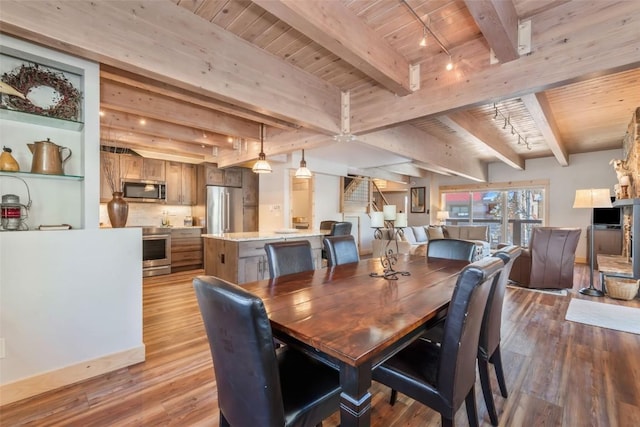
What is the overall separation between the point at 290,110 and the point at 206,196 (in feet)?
12.5

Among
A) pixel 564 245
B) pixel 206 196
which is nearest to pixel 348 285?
pixel 564 245

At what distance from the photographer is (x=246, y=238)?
3.70 metres

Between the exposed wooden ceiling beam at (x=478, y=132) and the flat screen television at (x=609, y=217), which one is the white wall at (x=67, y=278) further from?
the flat screen television at (x=609, y=217)

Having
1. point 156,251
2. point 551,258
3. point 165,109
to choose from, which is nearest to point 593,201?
point 551,258

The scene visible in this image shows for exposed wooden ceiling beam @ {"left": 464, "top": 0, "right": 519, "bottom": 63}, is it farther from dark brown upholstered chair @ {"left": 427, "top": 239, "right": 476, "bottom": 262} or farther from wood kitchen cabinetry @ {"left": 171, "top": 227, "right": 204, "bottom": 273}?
wood kitchen cabinetry @ {"left": 171, "top": 227, "right": 204, "bottom": 273}

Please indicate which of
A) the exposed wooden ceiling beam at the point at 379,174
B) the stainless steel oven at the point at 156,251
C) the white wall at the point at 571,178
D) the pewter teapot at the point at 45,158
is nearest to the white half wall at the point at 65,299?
the pewter teapot at the point at 45,158

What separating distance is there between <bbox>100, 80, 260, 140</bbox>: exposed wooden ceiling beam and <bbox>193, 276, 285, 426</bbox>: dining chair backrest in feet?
9.48

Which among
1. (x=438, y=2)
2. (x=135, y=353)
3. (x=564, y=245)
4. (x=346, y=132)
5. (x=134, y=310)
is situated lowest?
(x=135, y=353)

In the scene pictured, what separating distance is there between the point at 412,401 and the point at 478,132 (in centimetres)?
418

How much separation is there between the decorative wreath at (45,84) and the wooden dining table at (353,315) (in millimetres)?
1851

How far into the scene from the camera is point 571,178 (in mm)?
7340

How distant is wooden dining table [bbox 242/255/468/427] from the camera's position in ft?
3.33

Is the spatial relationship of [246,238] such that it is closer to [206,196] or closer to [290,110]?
[290,110]

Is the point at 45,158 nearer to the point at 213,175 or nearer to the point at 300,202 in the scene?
the point at 213,175
